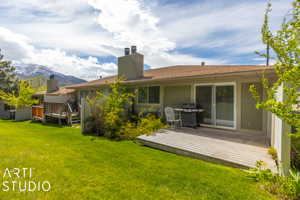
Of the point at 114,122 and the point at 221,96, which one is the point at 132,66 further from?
the point at 221,96

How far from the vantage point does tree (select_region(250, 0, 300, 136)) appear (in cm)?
204

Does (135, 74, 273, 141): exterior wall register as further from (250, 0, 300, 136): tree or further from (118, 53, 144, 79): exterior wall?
(118, 53, 144, 79): exterior wall

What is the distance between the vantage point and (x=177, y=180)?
3.12 metres

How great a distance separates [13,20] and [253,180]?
11476mm

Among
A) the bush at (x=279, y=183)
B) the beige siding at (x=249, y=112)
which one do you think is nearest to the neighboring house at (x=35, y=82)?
the beige siding at (x=249, y=112)

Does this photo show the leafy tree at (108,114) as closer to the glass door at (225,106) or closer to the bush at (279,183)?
the glass door at (225,106)

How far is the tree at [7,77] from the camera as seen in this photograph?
66.9ft

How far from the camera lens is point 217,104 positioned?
22.1 feet

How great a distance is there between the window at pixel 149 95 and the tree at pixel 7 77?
859 inches

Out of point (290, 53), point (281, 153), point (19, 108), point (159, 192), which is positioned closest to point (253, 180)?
point (281, 153)

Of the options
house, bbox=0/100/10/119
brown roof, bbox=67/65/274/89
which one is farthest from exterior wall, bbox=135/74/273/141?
Answer: house, bbox=0/100/10/119

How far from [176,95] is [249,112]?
135 inches

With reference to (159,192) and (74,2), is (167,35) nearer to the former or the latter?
(74,2)

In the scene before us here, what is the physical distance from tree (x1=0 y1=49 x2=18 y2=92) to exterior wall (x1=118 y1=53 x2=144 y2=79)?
65.8ft
